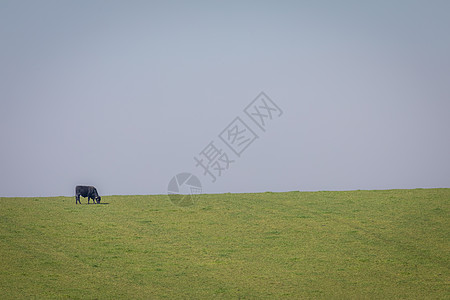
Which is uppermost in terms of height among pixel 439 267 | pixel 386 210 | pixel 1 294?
pixel 386 210

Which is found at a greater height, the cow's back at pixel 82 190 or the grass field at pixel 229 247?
the cow's back at pixel 82 190

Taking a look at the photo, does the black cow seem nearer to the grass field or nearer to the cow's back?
the cow's back

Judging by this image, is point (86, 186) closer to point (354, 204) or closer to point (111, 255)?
point (111, 255)

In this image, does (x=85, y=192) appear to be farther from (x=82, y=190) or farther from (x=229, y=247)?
(x=229, y=247)

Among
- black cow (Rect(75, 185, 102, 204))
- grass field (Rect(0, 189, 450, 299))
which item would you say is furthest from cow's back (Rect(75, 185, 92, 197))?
grass field (Rect(0, 189, 450, 299))

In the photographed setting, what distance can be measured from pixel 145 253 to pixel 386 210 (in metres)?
13.1

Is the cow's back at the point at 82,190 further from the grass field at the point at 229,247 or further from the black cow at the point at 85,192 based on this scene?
the grass field at the point at 229,247

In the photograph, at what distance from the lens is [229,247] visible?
2247cm

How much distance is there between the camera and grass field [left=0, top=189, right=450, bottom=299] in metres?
17.7

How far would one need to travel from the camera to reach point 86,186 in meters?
29.5

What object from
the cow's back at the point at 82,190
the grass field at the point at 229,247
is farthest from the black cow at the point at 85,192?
the grass field at the point at 229,247

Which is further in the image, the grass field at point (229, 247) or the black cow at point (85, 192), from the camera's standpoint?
the black cow at point (85, 192)

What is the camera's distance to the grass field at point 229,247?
17.7 metres

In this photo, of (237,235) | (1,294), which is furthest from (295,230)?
(1,294)
